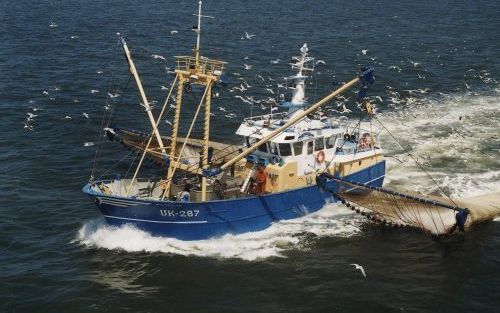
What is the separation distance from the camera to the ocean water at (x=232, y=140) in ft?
92.3

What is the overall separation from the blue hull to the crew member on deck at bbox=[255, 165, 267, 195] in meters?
1.26

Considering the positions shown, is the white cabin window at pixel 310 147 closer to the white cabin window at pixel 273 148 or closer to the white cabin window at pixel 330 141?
the white cabin window at pixel 330 141

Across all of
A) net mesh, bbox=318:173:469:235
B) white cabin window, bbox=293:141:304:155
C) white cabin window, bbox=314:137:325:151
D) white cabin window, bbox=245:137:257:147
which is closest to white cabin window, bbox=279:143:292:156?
white cabin window, bbox=293:141:304:155

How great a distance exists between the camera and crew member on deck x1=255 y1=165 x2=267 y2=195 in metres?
34.0

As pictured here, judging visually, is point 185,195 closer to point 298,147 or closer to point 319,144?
point 298,147

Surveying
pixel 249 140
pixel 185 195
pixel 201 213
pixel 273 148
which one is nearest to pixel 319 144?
pixel 273 148

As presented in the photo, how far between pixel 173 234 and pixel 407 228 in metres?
13.5

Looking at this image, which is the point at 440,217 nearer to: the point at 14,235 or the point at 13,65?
the point at 14,235

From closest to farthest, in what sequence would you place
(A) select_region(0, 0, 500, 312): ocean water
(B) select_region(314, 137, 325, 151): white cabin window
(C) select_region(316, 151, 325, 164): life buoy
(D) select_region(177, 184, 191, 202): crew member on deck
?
(A) select_region(0, 0, 500, 312): ocean water, (D) select_region(177, 184, 191, 202): crew member on deck, (B) select_region(314, 137, 325, 151): white cabin window, (C) select_region(316, 151, 325, 164): life buoy

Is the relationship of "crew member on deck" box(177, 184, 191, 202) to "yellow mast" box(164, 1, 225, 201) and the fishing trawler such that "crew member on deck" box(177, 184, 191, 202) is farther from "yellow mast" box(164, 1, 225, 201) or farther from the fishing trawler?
"yellow mast" box(164, 1, 225, 201)

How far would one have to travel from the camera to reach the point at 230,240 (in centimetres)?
3231

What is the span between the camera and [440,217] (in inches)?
1272

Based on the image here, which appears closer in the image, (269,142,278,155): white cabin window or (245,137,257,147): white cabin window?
(269,142,278,155): white cabin window

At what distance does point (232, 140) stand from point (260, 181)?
15077 mm
